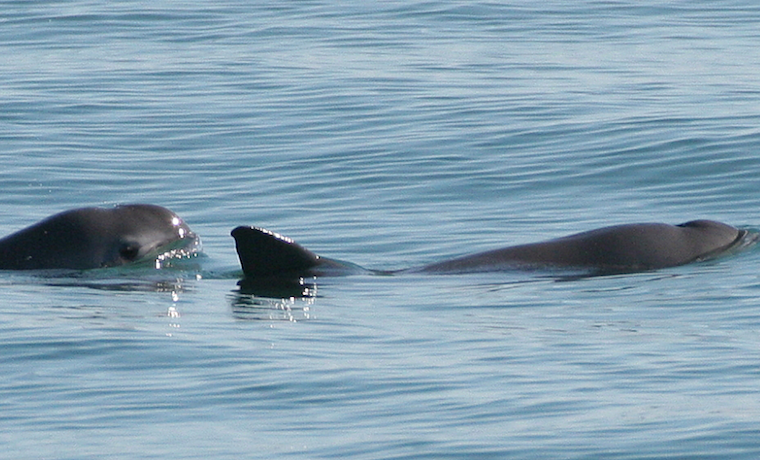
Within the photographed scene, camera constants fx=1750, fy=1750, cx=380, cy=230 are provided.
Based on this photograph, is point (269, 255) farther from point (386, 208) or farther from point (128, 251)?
point (386, 208)

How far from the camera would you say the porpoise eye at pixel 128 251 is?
45.9ft

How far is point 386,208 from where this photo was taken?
17328mm

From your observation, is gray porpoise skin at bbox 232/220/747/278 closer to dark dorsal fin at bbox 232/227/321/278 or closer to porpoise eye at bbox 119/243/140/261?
dark dorsal fin at bbox 232/227/321/278

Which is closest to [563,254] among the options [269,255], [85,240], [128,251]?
[269,255]

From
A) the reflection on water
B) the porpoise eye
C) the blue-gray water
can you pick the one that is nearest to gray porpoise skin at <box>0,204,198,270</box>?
the porpoise eye

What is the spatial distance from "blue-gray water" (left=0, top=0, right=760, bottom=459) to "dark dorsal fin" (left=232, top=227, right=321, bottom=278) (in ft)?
1.33

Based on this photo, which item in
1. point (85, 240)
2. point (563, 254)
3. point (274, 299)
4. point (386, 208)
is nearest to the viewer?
point (274, 299)

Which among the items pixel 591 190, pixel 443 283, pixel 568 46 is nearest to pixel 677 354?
pixel 443 283

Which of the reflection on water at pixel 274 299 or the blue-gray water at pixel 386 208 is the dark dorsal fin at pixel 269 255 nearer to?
the reflection on water at pixel 274 299

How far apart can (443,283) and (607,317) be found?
6.28ft

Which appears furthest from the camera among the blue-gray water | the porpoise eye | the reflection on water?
the porpoise eye

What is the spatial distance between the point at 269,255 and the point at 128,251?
1.33 metres

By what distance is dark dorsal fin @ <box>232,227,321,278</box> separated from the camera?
13.2m

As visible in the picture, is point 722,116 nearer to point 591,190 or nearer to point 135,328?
point 591,190
